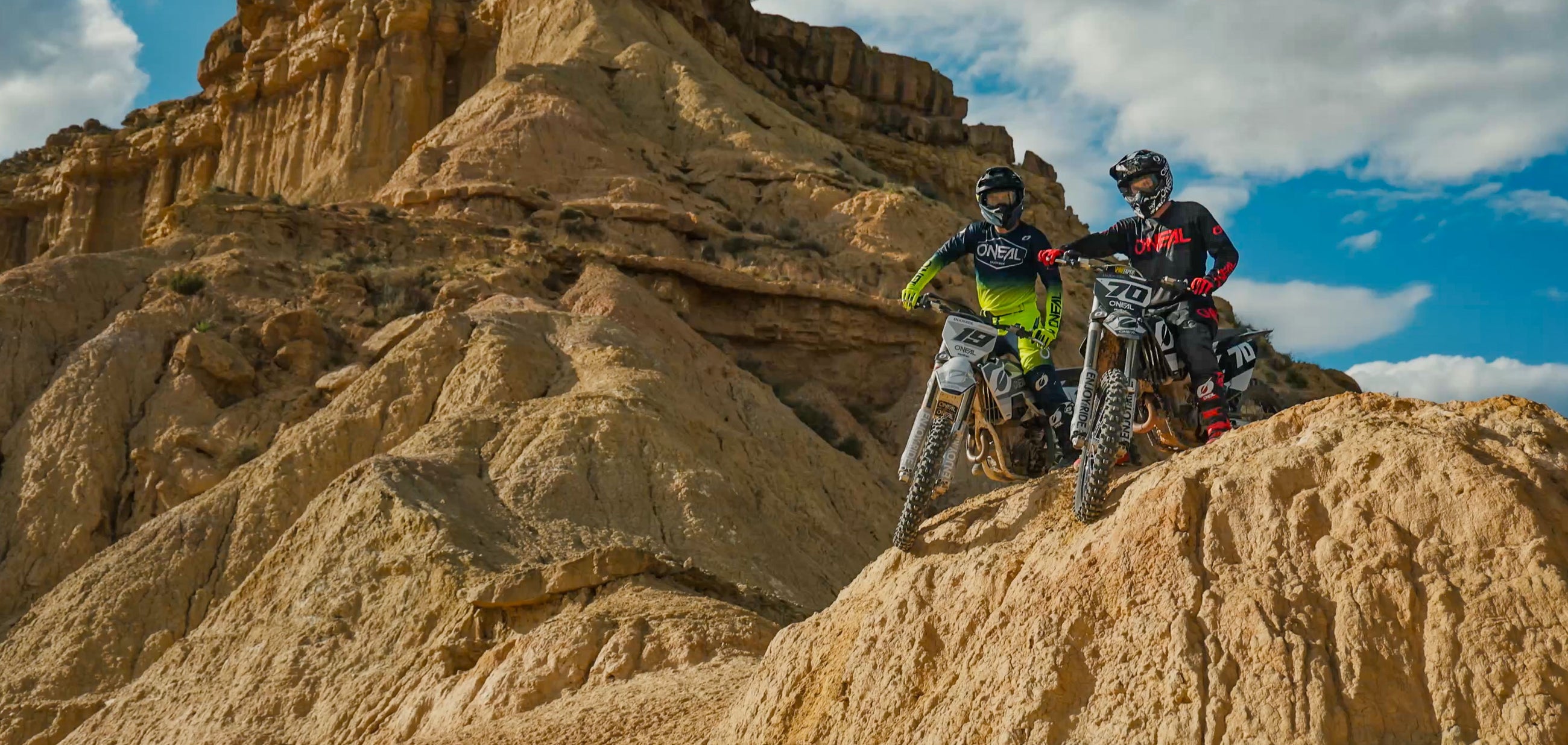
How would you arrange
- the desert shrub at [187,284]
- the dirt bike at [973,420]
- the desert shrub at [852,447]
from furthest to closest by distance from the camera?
1. the desert shrub at [852,447]
2. the desert shrub at [187,284]
3. the dirt bike at [973,420]

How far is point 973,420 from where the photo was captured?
31.7 feet

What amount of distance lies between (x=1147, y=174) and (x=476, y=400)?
1532 cm

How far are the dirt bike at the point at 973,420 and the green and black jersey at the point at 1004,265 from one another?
0.84 ft

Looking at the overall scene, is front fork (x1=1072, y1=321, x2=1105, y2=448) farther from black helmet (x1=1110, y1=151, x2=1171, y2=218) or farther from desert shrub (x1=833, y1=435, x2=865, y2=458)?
desert shrub (x1=833, y1=435, x2=865, y2=458)

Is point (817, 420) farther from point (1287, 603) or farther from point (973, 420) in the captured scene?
point (1287, 603)

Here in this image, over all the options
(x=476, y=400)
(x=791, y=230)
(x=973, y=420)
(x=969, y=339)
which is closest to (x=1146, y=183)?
(x=969, y=339)

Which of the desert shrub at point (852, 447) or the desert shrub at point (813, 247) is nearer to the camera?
the desert shrub at point (852, 447)

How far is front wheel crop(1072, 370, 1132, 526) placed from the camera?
8.06 m

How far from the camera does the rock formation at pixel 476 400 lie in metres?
16.1

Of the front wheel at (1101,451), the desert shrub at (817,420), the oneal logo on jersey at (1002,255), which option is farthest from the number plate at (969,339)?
the desert shrub at (817,420)

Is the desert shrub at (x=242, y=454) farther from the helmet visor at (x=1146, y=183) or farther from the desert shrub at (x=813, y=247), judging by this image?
the helmet visor at (x=1146, y=183)

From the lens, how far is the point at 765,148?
41.5m

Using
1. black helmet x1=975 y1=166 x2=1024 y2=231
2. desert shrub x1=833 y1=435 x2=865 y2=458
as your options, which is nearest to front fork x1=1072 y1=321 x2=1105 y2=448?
black helmet x1=975 y1=166 x2=1024 y2=231

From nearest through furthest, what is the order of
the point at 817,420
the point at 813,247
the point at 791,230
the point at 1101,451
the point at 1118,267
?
the point at 1101,451, the point at 1118,267, the point at 817,420, the point at 813,247, the point at 791,230
